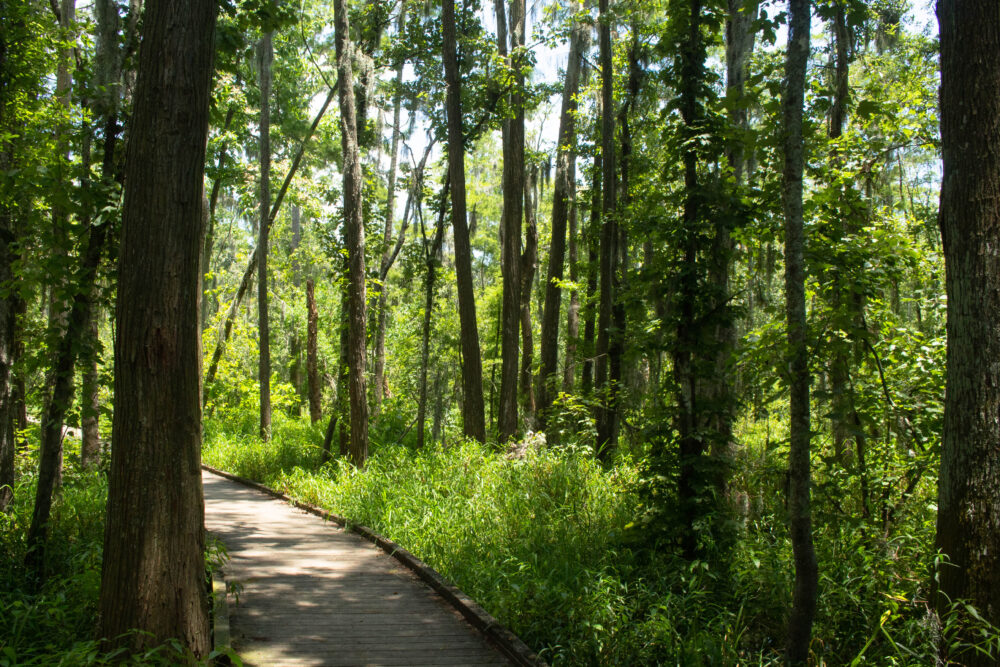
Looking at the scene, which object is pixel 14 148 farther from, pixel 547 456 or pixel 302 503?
pixel 547 456

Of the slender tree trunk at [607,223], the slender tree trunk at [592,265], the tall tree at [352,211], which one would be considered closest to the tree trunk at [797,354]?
the slender tree trunk at [607,223]

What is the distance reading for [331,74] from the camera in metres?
24.9

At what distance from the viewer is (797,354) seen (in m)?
4.35

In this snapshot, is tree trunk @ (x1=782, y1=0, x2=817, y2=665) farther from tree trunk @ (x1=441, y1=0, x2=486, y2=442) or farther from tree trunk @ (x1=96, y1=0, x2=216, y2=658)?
tree trunk @ (x1=441, y1=0, x2=486, y2=442)

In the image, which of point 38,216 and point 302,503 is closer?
point 38,216

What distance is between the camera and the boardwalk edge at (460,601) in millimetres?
4789

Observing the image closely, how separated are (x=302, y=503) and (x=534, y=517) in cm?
496

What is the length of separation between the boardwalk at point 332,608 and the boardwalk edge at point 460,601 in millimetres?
80

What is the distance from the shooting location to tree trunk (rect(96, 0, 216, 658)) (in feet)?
13.6

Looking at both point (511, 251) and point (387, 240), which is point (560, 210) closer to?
point (511, 251)

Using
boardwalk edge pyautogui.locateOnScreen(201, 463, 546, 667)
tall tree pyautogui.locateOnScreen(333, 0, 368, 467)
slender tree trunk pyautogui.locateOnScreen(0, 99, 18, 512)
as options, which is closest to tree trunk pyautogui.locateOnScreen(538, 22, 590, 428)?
tall tree pyautogui.locateOnScreen(333, 0, 368, 467)

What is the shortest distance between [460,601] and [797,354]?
3604mm

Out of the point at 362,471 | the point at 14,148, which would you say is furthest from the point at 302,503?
the point at 14,148

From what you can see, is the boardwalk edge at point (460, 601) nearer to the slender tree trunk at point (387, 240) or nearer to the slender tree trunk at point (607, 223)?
the slender tree trunk at point (607, 223)
